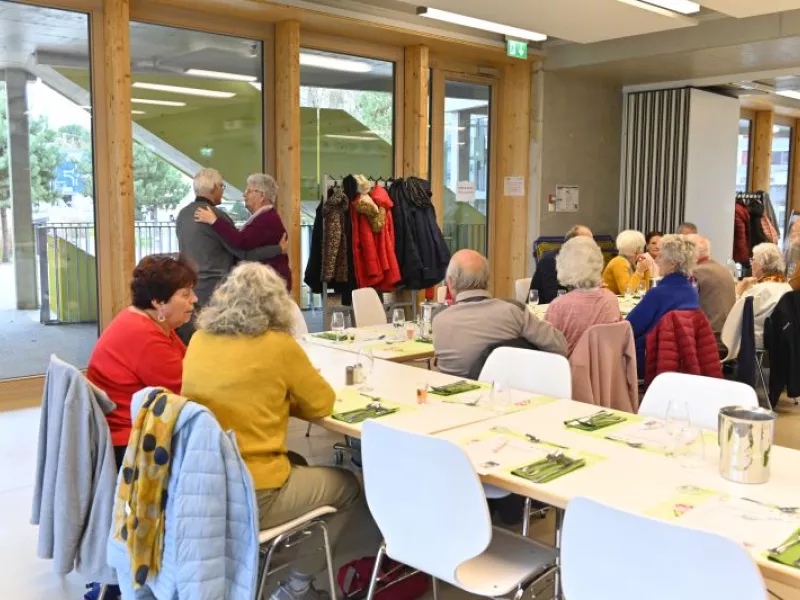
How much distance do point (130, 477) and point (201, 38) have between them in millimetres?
5103

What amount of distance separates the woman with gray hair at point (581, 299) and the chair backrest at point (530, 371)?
25.3 inches

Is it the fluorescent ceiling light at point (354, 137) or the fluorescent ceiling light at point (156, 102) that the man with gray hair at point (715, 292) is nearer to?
the fluorescent ceiling light at point (354, 137)

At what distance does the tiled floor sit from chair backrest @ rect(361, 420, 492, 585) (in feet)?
2.85

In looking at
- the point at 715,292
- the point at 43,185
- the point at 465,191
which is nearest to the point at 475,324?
the point at 715,292

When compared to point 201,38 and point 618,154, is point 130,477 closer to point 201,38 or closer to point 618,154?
point 201,38

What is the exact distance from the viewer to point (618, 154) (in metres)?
9.88

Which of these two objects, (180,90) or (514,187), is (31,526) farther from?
(514,187)

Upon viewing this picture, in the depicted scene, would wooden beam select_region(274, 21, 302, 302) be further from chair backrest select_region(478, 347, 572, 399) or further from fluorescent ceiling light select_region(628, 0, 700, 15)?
chair backrest select_region(478, 347, 572, 399)

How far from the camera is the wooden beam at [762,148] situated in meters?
12.9

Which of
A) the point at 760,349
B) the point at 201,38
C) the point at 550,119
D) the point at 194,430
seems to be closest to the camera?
the point at 194,430

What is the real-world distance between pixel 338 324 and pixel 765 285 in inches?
125

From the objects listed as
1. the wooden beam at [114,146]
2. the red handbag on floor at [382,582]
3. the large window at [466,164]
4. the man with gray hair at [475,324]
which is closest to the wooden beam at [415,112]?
the large window at [466,164]

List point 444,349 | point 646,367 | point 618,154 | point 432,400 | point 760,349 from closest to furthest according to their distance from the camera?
point 432,400
point 444,349
point 646,367
point 760,349
point 618,154

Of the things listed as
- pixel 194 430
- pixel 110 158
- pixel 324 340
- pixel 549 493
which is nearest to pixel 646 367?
pixel 324 340
